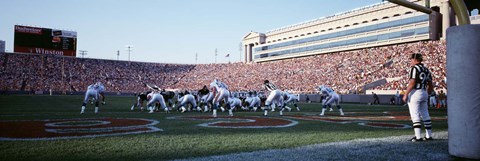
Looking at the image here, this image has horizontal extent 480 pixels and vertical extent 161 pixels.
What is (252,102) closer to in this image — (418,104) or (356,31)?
(418,104)

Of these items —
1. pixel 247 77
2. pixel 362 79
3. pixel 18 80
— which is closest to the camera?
pixel 362 79

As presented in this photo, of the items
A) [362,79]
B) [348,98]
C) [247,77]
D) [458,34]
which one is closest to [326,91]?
[458,34]

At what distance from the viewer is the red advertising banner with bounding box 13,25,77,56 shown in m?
51.6

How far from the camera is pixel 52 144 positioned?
6.20 meters

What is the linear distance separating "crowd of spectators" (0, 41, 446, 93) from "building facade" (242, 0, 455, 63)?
11.6ft

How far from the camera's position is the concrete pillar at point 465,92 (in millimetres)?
4945

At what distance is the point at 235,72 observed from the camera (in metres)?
69.6

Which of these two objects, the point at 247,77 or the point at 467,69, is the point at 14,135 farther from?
the point at 247,77

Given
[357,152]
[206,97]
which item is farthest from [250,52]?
[357,152]

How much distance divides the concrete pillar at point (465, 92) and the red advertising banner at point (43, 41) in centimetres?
5801

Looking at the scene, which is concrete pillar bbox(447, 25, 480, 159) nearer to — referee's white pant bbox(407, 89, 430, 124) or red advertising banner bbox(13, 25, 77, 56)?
referee's white pant bbox(407, 89, 430, 124)

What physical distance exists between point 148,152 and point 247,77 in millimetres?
57784

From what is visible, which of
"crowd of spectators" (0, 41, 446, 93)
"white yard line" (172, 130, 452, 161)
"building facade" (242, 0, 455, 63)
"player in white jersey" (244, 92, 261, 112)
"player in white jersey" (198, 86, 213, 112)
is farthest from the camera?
"building facade" (242, 0, 455, 63)

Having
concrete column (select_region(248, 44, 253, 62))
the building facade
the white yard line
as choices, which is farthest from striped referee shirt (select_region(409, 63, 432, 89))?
concrete column (select_region(248, 44, 253, 62))
